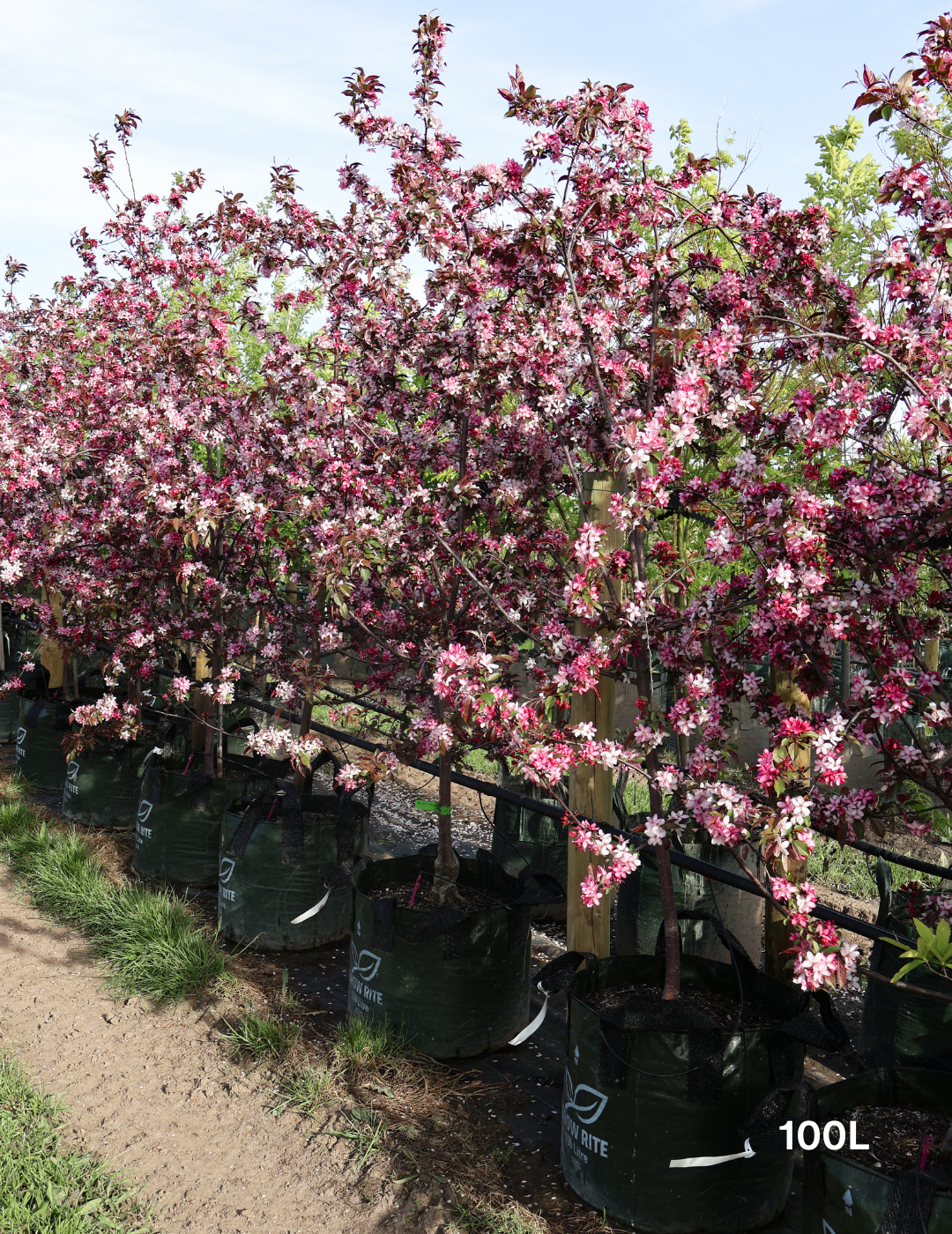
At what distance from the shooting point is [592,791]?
3.83 m

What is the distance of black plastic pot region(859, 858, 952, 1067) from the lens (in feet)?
11.5

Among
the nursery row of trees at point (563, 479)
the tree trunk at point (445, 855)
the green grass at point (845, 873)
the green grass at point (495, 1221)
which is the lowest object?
the green grass at point (845, 873)

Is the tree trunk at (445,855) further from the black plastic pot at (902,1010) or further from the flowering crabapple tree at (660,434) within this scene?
the black plastic pot at (902,1010)

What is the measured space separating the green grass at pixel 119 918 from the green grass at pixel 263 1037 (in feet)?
1.60

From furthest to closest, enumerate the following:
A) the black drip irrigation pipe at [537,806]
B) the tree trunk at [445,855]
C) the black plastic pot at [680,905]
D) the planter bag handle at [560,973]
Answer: the black plastic pot at [680,905] → the tree trunk at [445,855] → the black drip irrigation pipe at [537,806] → the planter bag handle at [560,973]

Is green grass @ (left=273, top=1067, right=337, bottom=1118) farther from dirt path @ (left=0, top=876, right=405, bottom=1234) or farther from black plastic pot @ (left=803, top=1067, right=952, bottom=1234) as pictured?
black plastic pot @ (left=803, top=1067, right=952, bottom=1234)

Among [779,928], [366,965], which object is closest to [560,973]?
[366,965]

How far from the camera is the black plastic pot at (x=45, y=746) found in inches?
281

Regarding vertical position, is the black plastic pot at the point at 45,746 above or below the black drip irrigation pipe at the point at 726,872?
below

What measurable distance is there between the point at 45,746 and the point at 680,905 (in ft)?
16.6

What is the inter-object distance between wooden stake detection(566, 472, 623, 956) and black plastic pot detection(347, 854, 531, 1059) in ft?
0.75

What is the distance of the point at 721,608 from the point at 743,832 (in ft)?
2.31

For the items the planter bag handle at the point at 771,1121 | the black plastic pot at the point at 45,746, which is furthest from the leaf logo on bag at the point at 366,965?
the black plastic pot at the point at 45,746

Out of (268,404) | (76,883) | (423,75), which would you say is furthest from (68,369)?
(423,75)
